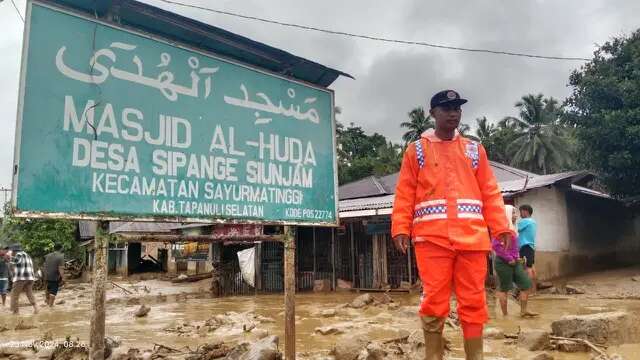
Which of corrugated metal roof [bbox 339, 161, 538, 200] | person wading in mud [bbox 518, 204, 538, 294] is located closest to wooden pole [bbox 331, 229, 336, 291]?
corrugated metal roof [bbox 339, 161, 538, 200]

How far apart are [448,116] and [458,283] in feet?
3.42

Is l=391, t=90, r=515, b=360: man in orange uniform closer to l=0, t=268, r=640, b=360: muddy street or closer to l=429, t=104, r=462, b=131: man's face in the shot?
l=429, t=104, r=462, b=131: man's face

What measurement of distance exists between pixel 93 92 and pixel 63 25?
0.40 meters

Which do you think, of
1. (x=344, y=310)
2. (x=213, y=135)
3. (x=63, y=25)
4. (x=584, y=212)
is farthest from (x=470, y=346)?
(x=584, y=212)

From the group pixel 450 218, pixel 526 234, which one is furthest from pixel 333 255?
pixel 450 218

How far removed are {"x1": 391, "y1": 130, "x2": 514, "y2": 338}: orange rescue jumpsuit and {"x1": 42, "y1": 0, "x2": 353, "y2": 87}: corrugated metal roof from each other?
1.32 metres

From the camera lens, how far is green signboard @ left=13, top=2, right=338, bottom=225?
2.70 m

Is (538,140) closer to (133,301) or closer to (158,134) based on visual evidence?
(133,301)

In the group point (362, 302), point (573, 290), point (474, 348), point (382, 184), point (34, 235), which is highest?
point (382, 184)

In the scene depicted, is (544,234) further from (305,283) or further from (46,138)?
(46,138)

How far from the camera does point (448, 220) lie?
290cm

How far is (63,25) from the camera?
2.81m

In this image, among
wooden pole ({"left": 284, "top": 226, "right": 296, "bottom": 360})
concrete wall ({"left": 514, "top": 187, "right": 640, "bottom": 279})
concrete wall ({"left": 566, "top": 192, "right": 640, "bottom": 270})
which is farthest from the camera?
concrete wall ({"left": 566, "top": 192, "right": 640, "bottom": 270})

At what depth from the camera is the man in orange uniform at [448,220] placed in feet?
9.41
